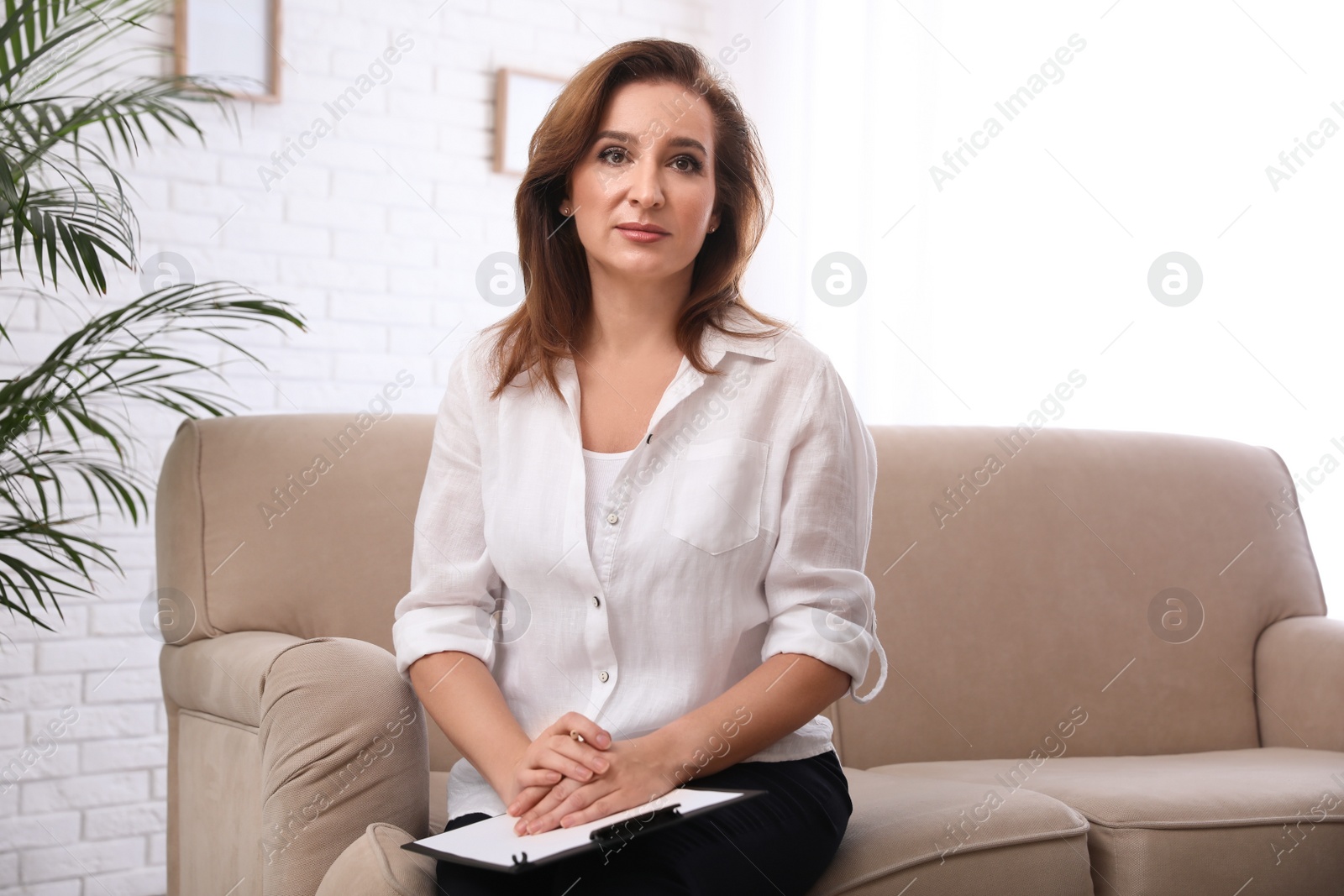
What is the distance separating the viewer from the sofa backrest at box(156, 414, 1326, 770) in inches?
71.7

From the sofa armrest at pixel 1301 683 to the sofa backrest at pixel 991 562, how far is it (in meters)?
0.04

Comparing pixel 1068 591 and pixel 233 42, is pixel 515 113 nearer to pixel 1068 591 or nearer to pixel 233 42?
pixel 233 42

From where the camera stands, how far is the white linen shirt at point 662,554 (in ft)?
4.45

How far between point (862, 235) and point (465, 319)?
42.2 inches

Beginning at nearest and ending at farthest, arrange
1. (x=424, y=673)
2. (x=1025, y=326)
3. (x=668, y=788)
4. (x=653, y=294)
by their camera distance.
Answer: (x=668, y=788) < (x=424, y=673) < (x=653, y=294) < (x=1025, y=326)

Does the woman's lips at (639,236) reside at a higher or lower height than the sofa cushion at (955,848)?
higher

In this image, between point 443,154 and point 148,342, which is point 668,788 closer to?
point 148,342

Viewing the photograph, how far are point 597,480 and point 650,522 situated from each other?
3.5 inches

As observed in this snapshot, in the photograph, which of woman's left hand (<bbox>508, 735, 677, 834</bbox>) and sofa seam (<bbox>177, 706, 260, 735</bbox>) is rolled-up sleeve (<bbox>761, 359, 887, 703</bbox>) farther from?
sofa seam (<bbox>177, 706, 260, 735</bbox>)

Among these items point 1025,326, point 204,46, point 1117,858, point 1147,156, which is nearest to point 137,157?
point 204,46

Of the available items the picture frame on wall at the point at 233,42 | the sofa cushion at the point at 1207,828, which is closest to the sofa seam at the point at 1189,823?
the sofa cushion at the point at 1207,828

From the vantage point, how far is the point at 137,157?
2666 mm

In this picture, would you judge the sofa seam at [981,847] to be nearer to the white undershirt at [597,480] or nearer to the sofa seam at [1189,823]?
the sofa seam at [1189,823]

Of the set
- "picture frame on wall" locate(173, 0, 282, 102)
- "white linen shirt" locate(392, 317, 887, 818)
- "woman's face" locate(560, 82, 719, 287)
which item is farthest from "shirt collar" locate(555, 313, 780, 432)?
"picture frame on wall" locate(173, 0, 282, 102)
